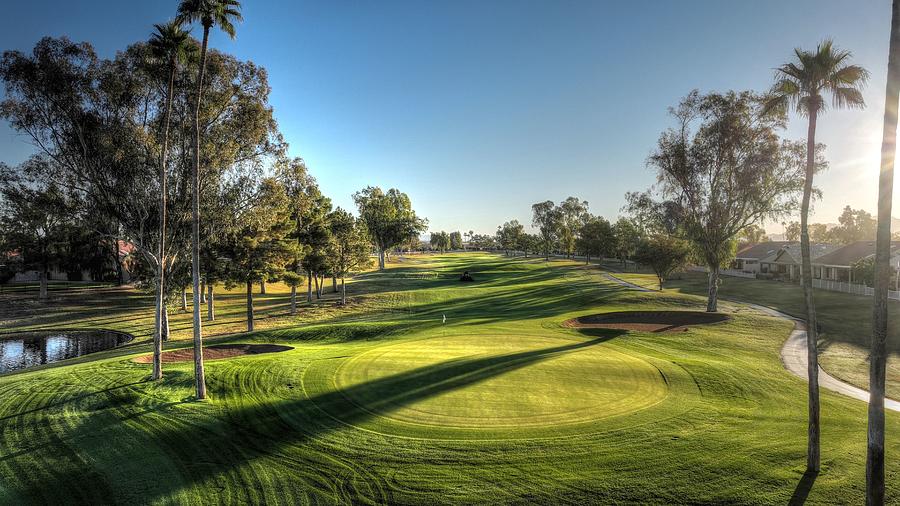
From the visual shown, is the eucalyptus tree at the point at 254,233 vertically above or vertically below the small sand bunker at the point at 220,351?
above

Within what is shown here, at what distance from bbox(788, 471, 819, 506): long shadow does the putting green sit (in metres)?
4.56

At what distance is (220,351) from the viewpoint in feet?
80.4

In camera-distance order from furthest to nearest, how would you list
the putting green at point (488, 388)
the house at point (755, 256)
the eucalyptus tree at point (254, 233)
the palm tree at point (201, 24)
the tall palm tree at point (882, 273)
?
the house at point (755, 256)
the eucalyptus tree at point (254, 233)
the palm tree at point (201, 24)
the putting green at point (488, 388)
the tall palm tree at point (882, 273)

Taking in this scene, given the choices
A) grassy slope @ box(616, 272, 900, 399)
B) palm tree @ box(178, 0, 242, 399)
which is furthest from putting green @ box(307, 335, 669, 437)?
grassy slope @ box(616, 272, 900, 399)

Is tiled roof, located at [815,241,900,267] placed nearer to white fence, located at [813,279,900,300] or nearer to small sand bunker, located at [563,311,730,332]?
white fence, located at [813,279,900,300]

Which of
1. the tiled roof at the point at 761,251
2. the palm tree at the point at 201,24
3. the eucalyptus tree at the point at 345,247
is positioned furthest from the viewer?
the tiled roof at the point at 761,251

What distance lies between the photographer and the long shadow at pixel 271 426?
10383 millimetres

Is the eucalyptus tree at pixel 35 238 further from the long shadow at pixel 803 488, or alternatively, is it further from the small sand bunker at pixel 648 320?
the long shadow at pixel 803 488

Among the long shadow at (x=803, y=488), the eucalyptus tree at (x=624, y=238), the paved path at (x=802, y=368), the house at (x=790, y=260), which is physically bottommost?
the paved path at (x=802, y=368)

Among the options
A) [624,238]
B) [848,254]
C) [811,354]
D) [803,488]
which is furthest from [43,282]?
[848,254]

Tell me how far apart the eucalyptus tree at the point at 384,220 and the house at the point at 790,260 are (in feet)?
211

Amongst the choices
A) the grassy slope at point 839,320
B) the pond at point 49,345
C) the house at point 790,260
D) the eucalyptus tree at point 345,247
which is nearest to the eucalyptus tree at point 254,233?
the eucalyptus tree at point 345,247

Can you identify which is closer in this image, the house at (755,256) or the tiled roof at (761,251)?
the house at (755,256)

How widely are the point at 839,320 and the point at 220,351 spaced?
43.8 m
